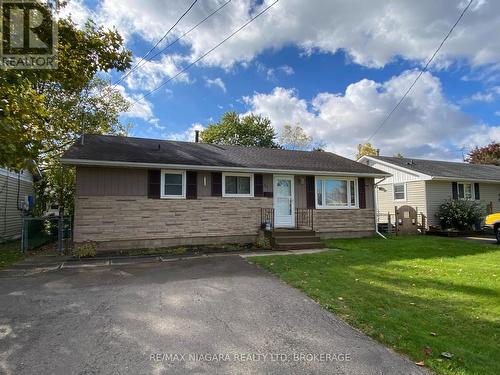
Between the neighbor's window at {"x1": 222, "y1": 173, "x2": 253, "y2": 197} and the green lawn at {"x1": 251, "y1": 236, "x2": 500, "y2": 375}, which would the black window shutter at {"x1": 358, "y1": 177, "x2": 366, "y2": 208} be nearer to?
the green lawn at {"x1": 251, "y1": 236, "x2": 500, "y2": 375}

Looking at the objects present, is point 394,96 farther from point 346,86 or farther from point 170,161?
point 170,161

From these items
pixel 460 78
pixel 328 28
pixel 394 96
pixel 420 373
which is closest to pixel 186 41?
pixel 328 28

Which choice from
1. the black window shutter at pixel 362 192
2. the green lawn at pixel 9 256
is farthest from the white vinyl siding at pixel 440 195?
the green lawn at pixel 9 256

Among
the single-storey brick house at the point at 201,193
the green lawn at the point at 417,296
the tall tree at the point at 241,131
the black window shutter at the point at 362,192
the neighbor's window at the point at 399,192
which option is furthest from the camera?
the tall tree at the point at 241,131

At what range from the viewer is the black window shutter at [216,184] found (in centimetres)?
1134

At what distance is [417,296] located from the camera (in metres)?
5.31

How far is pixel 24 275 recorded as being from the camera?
6.96 m

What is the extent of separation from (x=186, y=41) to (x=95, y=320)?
9.45 metres

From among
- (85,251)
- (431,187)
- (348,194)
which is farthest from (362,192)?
(85,251)

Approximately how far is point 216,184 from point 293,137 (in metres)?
32.6

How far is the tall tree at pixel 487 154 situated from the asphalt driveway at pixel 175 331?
133 ft

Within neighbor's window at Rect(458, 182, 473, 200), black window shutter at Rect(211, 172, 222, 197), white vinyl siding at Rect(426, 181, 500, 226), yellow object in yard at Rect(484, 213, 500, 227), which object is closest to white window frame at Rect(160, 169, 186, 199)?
black window shutter at Rect(211, 172, 222, 197)

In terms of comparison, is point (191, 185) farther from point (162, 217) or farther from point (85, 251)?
point (85, 251)

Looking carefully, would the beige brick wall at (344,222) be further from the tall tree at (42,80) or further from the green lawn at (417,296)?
the tall tree at (42,80)
